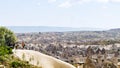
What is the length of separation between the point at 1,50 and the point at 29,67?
2.89 m

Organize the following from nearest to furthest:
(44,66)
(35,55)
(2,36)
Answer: (44,66) < (35,55) < (2,36)

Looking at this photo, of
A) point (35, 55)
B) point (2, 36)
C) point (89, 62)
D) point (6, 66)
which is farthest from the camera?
point (2, 36)

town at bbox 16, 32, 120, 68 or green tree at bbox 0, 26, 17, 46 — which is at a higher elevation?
green tree at bbox 0, 26, 17, 46

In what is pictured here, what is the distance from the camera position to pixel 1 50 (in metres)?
24.0

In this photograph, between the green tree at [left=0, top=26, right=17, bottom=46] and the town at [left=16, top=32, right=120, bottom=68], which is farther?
the town at [left=16, top=32, right=120, bottom=68]

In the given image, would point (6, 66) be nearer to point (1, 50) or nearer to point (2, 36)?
point (1, 50)

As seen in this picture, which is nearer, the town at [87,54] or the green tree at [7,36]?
the green tree at [7,36]

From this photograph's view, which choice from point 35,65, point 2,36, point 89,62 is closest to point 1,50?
point 35,65

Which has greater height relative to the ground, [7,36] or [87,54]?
[7,36]

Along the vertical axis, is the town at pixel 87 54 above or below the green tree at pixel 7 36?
below

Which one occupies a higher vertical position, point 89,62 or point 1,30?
point 1,30

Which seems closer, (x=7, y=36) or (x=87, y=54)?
(x=7, y=36)

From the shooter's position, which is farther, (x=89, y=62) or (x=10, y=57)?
(x=89, y=62)

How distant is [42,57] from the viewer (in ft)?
94.1
